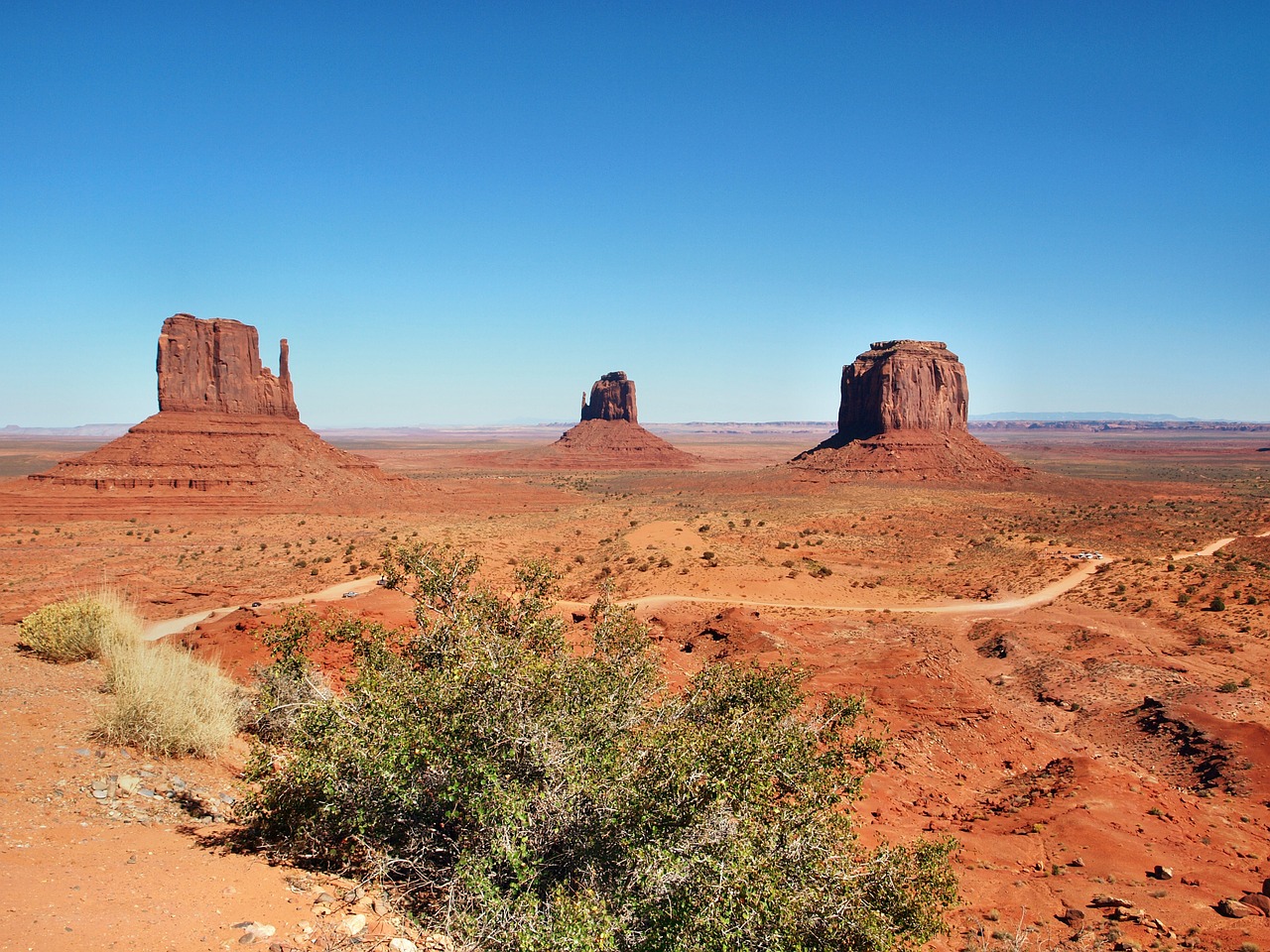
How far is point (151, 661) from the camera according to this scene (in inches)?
463

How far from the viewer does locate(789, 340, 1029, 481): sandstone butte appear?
273ft

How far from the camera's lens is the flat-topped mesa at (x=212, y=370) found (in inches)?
2491

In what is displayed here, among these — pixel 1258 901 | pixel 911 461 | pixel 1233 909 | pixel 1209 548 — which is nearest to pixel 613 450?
pixel 911 461

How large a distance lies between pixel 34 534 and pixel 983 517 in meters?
65.8

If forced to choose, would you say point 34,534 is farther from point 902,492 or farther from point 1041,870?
point 902,492

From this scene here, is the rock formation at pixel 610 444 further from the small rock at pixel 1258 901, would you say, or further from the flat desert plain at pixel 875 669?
the small rock at pixel 1258 901

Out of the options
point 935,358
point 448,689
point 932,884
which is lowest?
point 932,884

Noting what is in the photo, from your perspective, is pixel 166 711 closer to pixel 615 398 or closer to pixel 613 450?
pixel 613 450

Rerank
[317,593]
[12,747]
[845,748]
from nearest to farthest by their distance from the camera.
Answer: [12,747]
[845,748]
[317,593]

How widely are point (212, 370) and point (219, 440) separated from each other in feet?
23.2

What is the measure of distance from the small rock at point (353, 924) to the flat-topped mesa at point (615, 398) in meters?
135

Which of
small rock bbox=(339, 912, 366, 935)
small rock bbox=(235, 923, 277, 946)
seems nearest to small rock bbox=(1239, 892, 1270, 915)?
small rock bbox=(339, 912, 366, 935)

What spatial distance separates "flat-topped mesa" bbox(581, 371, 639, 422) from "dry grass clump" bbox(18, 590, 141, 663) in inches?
5003

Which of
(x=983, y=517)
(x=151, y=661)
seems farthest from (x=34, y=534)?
(x=983, y=517)
